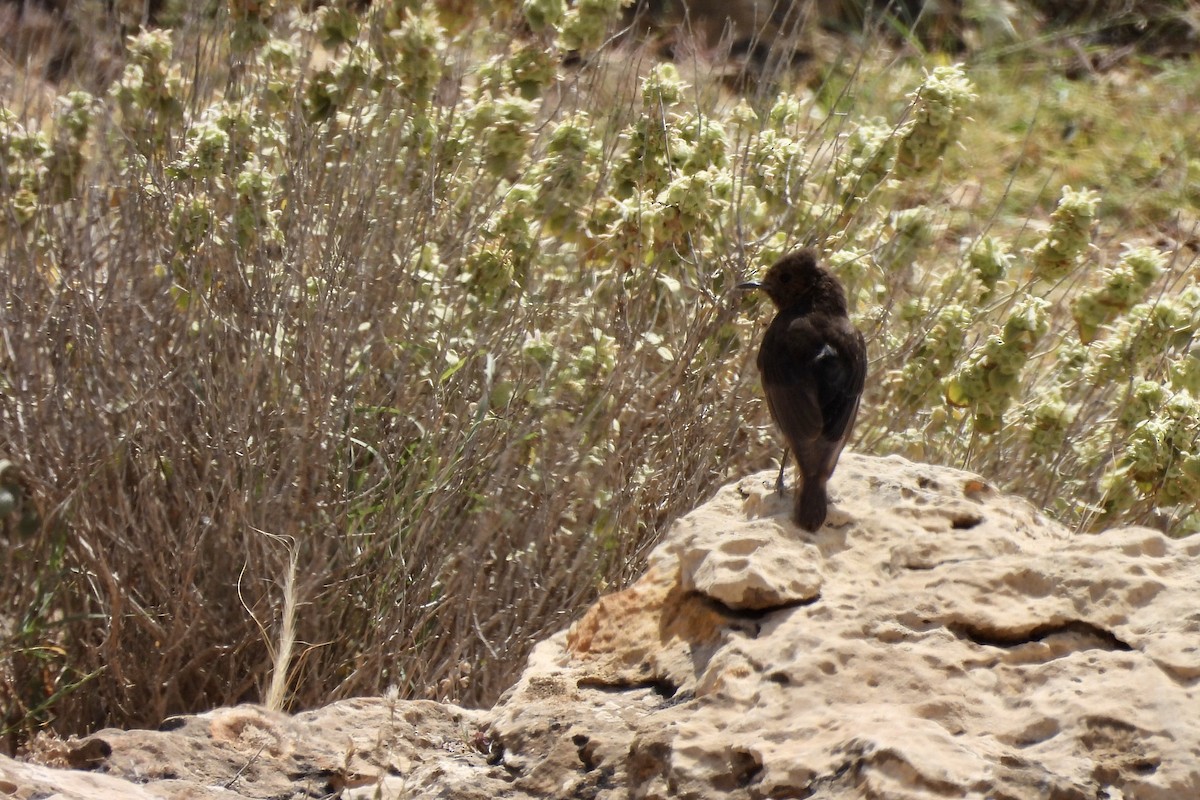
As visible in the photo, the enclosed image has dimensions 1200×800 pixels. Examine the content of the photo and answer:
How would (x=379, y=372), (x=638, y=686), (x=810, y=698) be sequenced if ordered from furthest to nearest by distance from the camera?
(x=379, y=372) < (x=638, y=686) < (x=810, y=698)

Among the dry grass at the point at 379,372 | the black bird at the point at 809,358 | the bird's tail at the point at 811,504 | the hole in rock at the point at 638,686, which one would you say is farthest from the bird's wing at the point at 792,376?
the hole in rock at the point at 638,686

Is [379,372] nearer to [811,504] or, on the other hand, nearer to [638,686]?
[811,504]

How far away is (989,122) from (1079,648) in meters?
6.54

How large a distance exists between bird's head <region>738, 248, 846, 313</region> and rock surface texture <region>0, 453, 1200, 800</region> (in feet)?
3.49

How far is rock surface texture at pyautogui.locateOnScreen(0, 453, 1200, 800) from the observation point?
2.31m

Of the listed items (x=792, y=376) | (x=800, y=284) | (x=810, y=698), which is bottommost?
(x=810, y=698)

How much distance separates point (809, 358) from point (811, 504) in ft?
2.74

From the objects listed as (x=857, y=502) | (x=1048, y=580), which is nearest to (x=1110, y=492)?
(x=857, y=502)

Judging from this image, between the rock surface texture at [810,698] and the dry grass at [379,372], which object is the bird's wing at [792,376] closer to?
the dry grass at [379,372]

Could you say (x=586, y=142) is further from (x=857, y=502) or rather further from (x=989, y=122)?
(x=989, y=122)

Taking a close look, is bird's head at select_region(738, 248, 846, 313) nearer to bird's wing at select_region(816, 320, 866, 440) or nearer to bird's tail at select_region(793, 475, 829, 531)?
bird's wing at select_region(816, 320, 866, 440)

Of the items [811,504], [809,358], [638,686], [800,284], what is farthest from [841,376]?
[638,686]

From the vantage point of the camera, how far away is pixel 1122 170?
8.34 m

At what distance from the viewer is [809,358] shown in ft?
13.1
